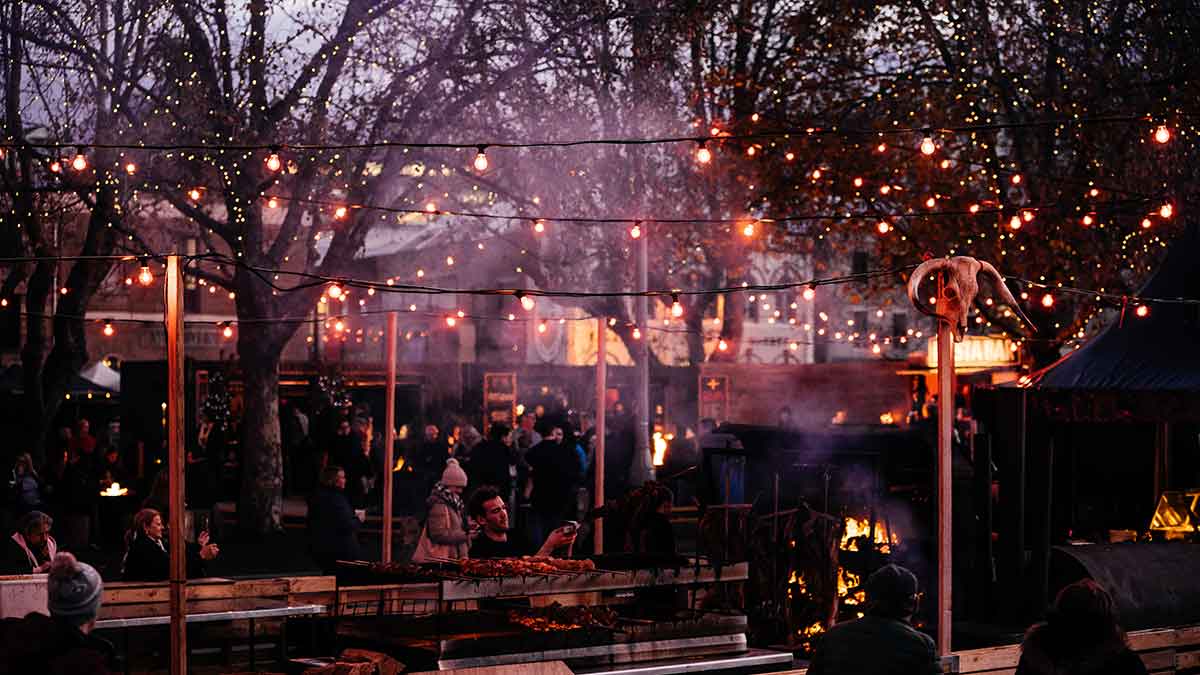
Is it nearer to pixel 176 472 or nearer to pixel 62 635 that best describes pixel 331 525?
pixel 176 472

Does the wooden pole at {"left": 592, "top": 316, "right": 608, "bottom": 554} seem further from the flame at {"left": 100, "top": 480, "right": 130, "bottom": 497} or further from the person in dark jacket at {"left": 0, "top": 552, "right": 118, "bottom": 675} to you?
the flame at {"left": 100, "top": 480, "right": 130, "bottom": 497}

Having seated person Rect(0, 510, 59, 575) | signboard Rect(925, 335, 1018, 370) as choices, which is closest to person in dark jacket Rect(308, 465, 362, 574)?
seated person Rect(0, 510, 59, 575)

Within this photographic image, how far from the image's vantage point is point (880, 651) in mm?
6551

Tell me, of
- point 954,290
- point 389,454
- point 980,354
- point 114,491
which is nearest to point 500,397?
point 980,354

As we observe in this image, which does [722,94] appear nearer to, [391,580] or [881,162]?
[881,162]

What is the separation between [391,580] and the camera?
1009cm

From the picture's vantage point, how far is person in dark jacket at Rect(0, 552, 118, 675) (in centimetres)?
579

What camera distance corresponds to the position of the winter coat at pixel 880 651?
6.54m

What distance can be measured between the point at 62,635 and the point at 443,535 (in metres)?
6.75

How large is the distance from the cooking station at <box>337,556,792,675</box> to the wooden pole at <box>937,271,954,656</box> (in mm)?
1272

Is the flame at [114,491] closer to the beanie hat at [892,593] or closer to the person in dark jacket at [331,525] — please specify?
the person in dark jacket at [331,525]

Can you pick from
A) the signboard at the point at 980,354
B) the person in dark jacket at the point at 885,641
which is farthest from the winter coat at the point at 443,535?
the signboard at the point at 980,354

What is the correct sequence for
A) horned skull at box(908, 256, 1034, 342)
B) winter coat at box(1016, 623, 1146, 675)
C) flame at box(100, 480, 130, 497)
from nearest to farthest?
winter coat at box(1016, 623, 1146, 675) → horned skull at box(908, 256, 1034, 342) → flame at box(100, 480, 130, 497)

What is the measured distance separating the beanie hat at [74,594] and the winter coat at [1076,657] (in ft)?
12.5
